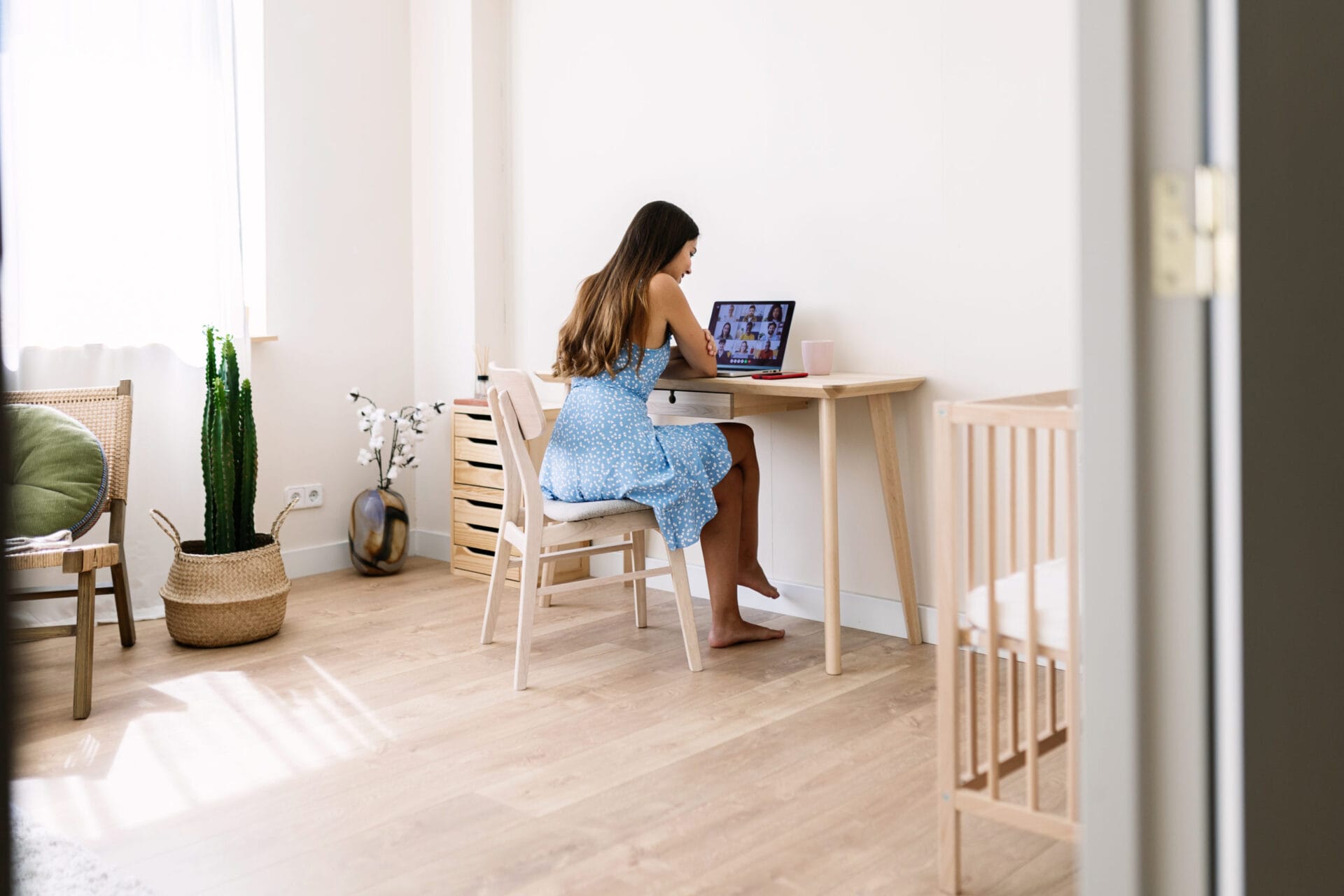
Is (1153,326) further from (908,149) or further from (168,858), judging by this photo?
(908,149)

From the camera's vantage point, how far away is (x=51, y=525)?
2885 mm

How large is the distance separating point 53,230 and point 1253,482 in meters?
3.38

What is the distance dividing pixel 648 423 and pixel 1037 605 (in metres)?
1.54

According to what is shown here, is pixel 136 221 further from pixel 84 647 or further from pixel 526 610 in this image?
pixel 526 610

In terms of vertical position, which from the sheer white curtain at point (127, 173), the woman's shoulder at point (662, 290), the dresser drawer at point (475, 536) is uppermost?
the sheer white curtain at point (127, 173)

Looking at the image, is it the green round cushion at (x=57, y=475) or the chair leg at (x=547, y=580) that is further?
the chair leg at (x=547, y=580)

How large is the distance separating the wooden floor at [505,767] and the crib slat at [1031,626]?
208 mm

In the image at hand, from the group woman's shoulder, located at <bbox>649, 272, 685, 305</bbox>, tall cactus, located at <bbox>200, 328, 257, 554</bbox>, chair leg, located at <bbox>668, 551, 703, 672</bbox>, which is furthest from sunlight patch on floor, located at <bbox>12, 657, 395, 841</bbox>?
woman's shoulder, located at <bbox>649, 272, 685, 305</bbox>

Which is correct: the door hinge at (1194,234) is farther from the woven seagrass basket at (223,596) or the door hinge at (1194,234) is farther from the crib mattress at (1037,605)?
the woven seagrass basket at (223,596)

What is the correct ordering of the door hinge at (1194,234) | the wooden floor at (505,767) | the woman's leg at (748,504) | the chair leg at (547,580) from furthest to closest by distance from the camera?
the chair leg at (547,580)
the woman's leg at (748,504)
the wooden floor at (505,767)
the door hinge at (1194,234)

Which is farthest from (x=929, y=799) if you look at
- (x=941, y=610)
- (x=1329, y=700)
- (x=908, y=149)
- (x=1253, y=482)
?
(x=908, y=149)

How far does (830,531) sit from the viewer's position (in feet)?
9.46

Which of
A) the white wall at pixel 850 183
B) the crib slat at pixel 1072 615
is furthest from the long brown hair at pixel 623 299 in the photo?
the crib slat at pixel 1072 615

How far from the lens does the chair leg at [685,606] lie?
2.84m
